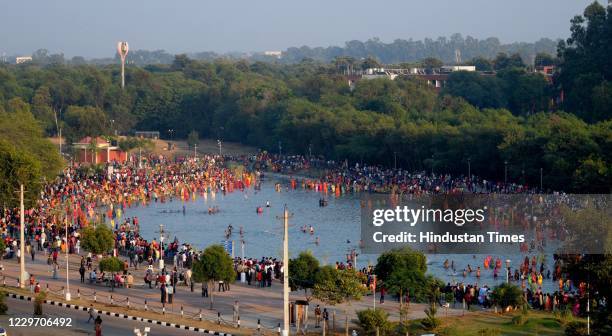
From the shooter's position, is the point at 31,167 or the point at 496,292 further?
the point at 31,167

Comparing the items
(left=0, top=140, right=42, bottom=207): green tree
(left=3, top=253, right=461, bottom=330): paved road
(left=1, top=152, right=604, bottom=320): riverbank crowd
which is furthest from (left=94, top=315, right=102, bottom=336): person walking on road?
(left=0, top=140, right=42, bottom=207): green tree

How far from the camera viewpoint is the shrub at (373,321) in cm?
2798

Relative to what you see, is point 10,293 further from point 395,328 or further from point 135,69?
point 135,69

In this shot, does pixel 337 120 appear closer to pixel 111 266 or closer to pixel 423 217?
pixel 423 217

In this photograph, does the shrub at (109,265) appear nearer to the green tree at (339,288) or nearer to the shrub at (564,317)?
the green tree at (339,288)

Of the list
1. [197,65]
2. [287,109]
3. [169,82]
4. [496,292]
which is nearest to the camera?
[496,292]

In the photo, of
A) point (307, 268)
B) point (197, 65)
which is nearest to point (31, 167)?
point (307, 268)

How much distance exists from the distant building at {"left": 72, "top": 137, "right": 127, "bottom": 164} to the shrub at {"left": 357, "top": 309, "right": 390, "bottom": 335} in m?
54.6

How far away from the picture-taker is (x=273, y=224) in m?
58.4

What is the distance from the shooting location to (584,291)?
29375 mm

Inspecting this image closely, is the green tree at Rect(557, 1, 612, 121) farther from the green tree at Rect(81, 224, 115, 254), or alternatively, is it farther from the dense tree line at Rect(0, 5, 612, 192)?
the green tree at Rect(81, 224, 115, 254)

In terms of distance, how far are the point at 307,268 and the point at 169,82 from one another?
92340mm

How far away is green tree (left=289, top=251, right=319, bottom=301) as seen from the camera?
3195 cm

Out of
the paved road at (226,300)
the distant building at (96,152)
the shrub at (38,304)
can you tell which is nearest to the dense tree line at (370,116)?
the distant building at (96,152)
